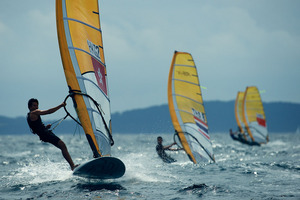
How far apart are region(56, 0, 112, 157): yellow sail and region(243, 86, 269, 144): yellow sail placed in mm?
19147

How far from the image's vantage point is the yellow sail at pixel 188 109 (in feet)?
34.3

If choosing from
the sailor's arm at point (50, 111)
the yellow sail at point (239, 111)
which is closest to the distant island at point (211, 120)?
the yellow sail at point (239, 111)

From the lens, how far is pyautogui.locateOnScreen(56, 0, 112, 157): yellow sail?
6.44 meters

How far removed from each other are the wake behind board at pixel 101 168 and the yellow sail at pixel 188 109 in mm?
4180

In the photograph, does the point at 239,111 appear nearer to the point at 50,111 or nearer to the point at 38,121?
the point at 38,121

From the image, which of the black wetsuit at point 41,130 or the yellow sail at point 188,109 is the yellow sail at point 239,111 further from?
the black wetsuit at point 41,130

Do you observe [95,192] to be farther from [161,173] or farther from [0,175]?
[0,175]

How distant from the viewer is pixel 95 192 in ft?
19.0

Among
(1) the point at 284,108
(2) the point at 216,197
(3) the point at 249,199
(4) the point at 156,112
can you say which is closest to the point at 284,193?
(3) the point at 249,199

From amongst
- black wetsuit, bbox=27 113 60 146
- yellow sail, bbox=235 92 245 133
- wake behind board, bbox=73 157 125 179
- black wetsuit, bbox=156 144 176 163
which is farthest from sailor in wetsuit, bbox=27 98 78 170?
yellow sail, bbox=235 92 245 133

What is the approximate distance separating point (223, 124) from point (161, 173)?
537 feet

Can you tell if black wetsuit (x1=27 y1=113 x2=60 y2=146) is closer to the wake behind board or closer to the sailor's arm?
the sailor's arm

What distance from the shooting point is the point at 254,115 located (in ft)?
82.1

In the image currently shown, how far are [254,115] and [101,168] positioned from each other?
2031cm
